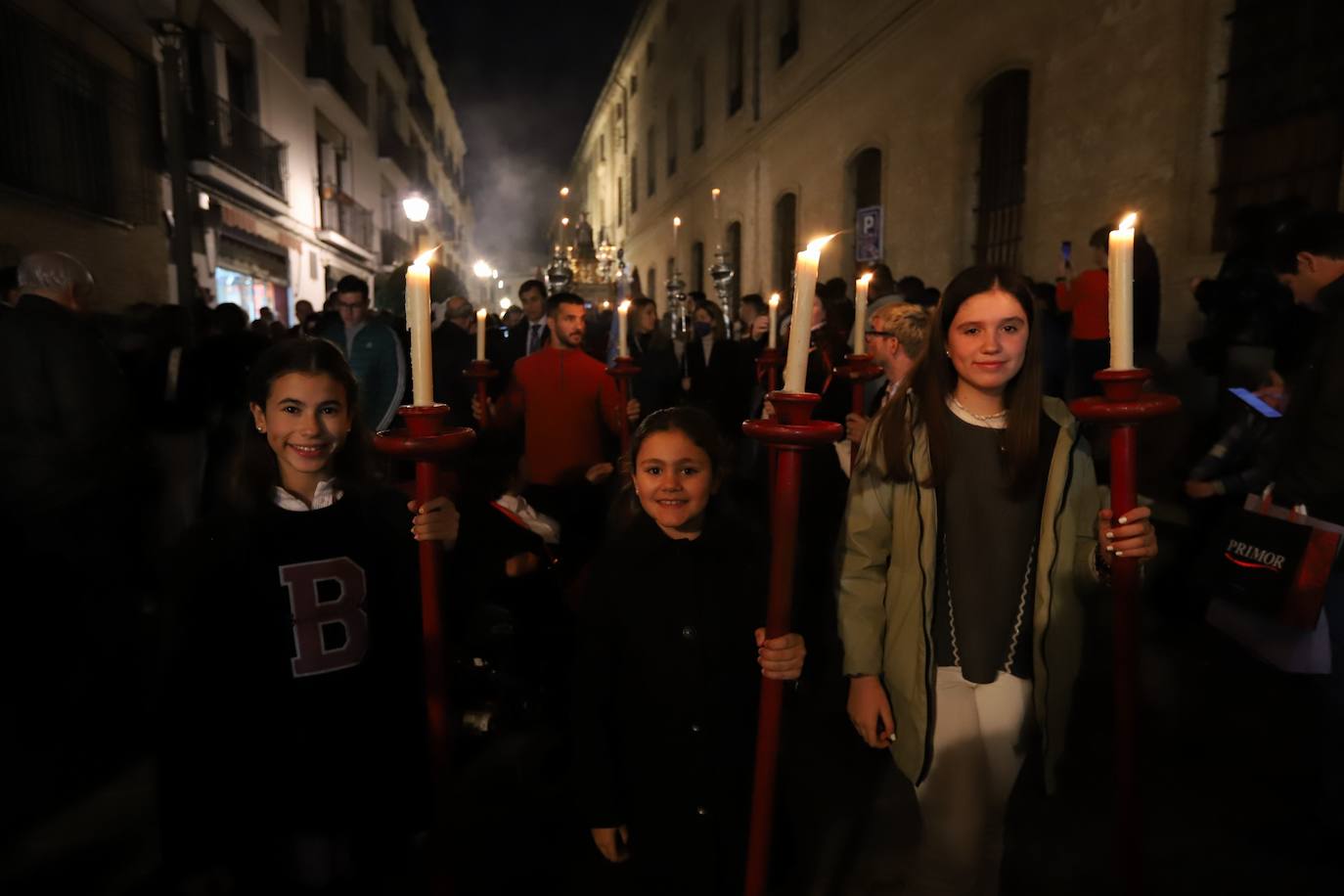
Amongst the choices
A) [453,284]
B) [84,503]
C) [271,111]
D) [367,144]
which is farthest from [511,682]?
[367,144]

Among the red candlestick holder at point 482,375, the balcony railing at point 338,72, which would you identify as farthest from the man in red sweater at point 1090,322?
the balcony railing at point 338,72

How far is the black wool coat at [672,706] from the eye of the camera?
195 cm

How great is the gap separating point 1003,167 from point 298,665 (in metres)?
9.02

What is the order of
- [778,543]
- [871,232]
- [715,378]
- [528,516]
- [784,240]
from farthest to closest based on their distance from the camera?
1. [784,240]
2. [871,232]
3. [715,378]
4. [528,516]
5. [778,543]

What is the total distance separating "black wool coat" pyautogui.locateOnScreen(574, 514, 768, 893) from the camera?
1.95 m

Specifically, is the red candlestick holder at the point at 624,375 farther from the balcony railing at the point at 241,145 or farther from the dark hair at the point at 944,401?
the balcony railing at the point at 241,145

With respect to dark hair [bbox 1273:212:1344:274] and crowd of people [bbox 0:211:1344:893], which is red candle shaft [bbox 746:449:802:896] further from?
dark hair [bbox 1273:212:1344:274]

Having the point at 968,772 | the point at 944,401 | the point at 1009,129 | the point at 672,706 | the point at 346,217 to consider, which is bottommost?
the point at 968,772

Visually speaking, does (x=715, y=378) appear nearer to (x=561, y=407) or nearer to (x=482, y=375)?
(x=561, y=407)

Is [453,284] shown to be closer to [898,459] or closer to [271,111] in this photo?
[898,459]

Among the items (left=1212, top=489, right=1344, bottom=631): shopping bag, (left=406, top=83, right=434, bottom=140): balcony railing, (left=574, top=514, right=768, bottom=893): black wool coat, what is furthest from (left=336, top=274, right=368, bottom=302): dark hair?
(left=406, top=83, right=434, bottom=140): balcony railing

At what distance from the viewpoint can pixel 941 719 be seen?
197 centimetres

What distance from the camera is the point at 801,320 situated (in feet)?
4.03

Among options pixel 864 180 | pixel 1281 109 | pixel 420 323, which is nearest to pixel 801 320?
pixel 420 323
